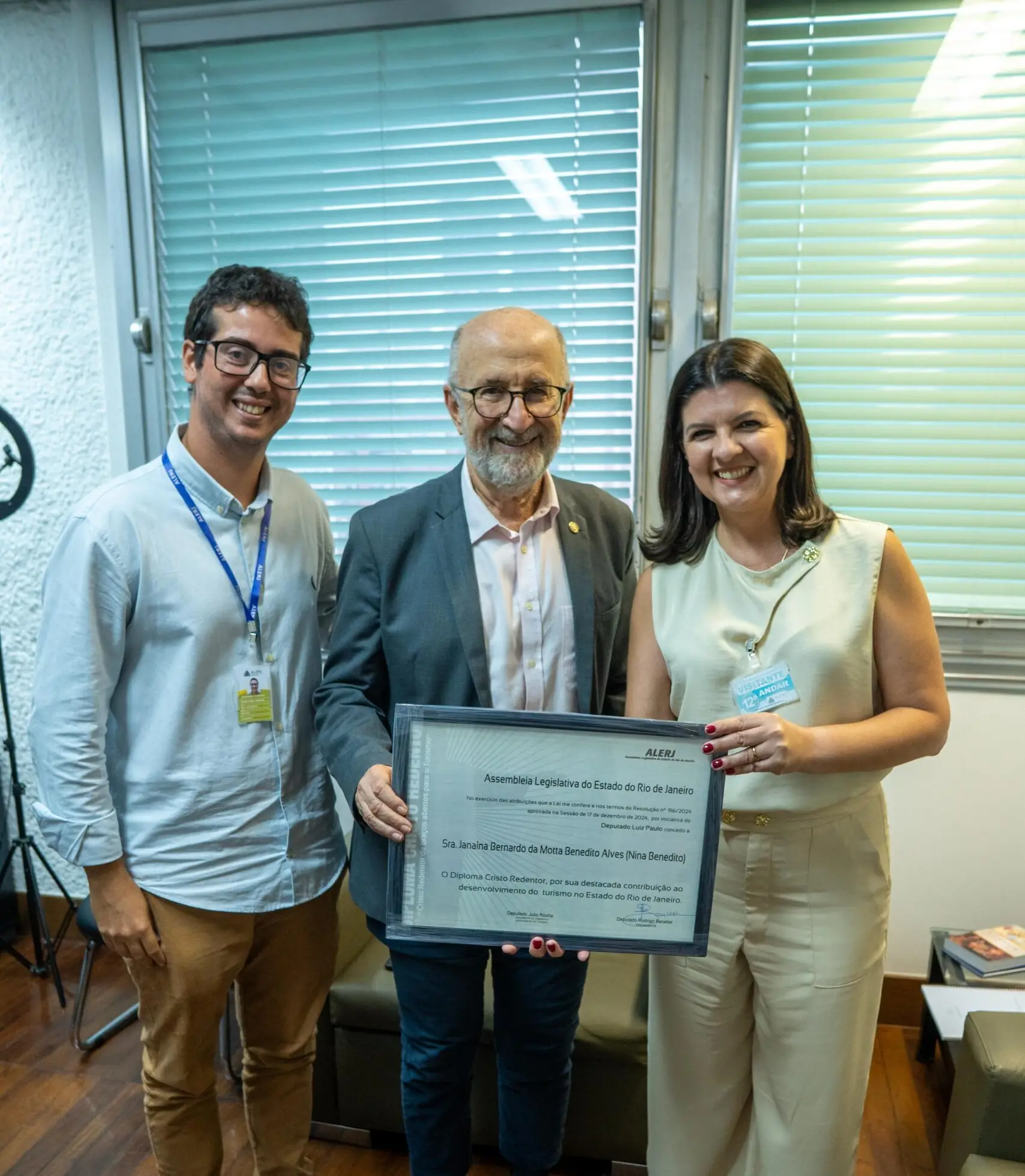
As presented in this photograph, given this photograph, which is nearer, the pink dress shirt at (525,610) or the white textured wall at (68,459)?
the pink dress shirt at (525,610)

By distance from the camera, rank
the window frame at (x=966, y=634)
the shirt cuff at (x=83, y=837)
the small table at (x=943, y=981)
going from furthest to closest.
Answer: the window frame at (x=966, y=634) → the small table at (x=943, y=981) → the shirt cuff at (x=83, y=837)

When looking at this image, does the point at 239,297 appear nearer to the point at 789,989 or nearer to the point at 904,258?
the point at 789,989

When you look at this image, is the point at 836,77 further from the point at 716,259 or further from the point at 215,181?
the point at 215,181

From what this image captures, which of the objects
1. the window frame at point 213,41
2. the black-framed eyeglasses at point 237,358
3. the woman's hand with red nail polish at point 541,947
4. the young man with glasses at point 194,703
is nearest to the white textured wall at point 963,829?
the window frame at point 213,41

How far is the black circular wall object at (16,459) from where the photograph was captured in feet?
9.27

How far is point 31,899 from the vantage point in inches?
109

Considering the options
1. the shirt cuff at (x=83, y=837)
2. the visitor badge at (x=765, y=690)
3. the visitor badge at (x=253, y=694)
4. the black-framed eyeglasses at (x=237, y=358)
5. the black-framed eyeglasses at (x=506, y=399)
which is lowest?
the shirt cuff at (x=83, y=837)

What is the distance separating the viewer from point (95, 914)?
1.49 metres

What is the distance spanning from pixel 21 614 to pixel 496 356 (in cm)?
224

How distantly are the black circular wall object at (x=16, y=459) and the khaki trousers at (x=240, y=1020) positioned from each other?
184 cm

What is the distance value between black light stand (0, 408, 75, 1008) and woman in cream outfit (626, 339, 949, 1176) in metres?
2.14

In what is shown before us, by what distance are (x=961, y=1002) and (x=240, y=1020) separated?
174 centimetres

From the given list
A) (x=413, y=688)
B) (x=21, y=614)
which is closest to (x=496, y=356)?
(x=413, y=688)

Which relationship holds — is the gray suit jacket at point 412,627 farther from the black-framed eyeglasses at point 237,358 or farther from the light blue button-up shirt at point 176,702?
the black-framed eyeglasses at point 237,358
